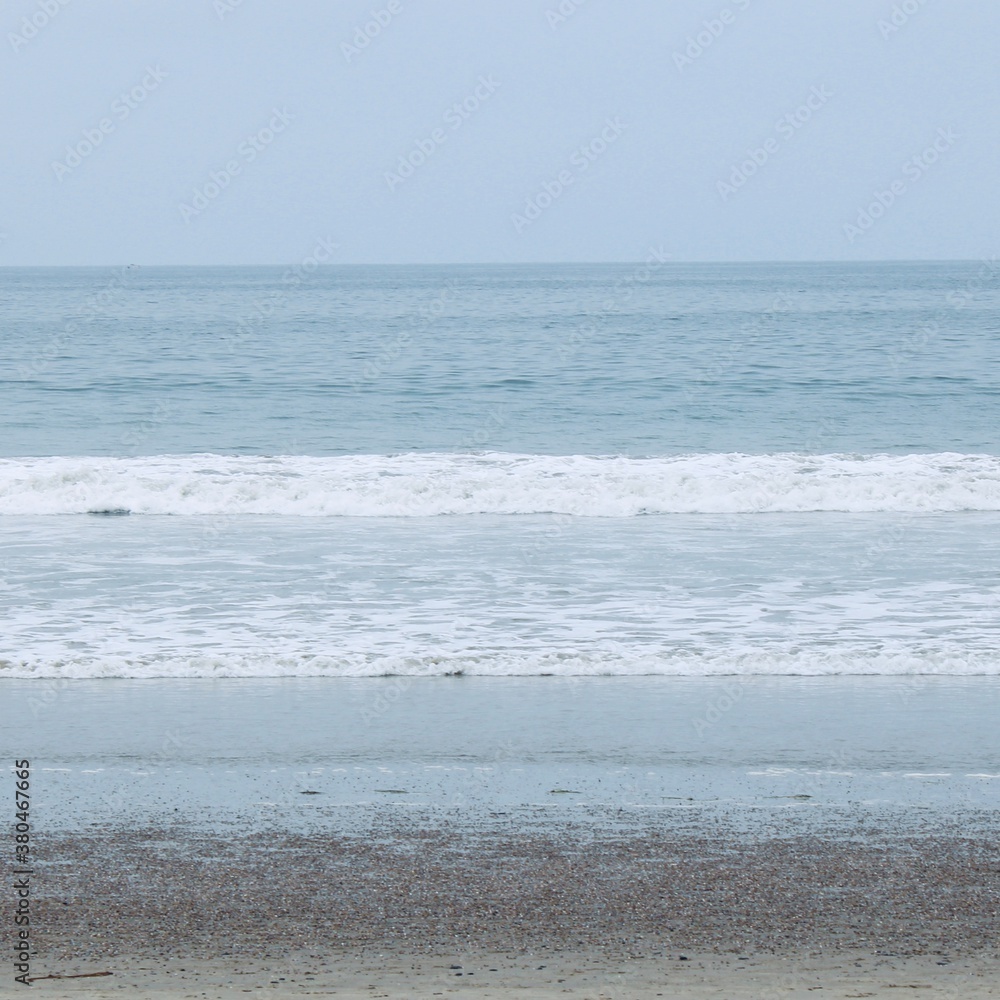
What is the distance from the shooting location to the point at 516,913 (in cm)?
428

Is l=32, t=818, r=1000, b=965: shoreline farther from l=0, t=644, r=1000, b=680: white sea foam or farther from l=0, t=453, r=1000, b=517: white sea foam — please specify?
l=0, t=453, r=1000, b=517: white sea foam

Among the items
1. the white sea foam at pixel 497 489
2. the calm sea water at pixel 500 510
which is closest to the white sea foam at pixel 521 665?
the calm sea water at pixel 500 510

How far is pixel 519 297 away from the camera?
81.4 m

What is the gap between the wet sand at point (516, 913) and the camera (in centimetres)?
373

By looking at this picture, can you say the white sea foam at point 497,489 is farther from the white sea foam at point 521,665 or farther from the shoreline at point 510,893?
the shoreline at point 510,893

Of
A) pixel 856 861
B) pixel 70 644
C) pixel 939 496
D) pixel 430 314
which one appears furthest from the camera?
pixel 430 314

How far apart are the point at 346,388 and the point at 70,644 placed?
2290cm

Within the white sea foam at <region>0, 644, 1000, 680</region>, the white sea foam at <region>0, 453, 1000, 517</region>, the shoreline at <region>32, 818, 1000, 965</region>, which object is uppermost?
the shoreline at <region>32, 818, 1000, 965</region>

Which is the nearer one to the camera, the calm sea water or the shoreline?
the shoreline

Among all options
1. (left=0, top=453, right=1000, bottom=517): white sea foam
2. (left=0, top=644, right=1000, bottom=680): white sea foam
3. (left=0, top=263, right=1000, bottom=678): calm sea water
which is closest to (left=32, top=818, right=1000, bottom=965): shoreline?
(left=0, top=644, right=1000, bottom=680): white sea foam

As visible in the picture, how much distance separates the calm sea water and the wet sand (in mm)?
3181

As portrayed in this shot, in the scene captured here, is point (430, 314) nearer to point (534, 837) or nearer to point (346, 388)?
point (346, 388)

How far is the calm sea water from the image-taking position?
8.84 m

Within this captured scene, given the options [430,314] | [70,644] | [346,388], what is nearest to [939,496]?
[70,644]
